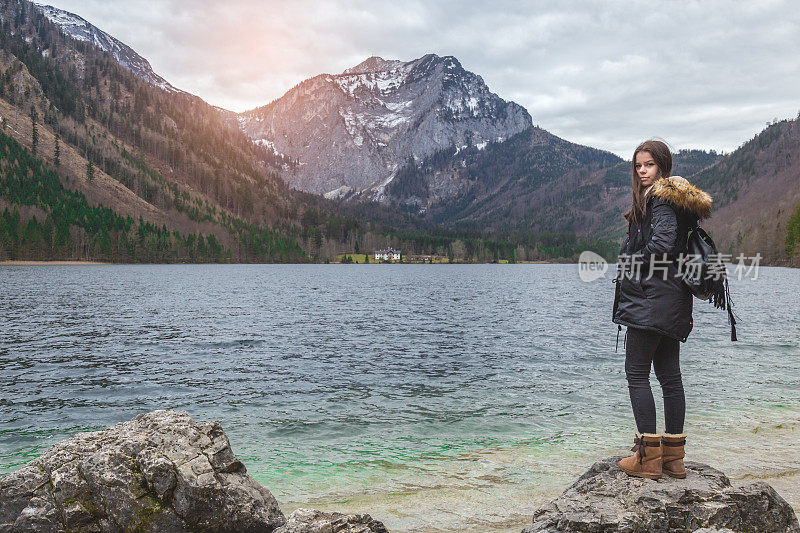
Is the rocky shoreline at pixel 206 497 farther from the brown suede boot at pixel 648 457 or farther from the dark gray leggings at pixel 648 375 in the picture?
the dark gray leggings at pixel 648 375

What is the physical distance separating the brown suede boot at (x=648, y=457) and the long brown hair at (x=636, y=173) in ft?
8.58

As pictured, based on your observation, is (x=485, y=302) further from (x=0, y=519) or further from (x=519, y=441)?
(x=0, y=519)

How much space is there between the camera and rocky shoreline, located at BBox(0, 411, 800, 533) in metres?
5.42

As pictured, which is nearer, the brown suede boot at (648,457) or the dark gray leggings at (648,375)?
the brown suede boot at (648,457)

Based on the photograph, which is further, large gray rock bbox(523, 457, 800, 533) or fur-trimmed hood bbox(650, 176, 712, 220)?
fur-trimmed hood bbox(650, 176, 712, 220)

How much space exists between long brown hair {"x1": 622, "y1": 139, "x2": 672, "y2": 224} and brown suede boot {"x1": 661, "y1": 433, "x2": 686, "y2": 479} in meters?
2.61

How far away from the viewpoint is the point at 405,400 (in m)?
17.6

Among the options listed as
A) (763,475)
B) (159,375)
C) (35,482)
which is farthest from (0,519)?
(159,375)

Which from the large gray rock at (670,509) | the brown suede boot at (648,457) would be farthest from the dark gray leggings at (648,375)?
the large gray rock at (670,509)

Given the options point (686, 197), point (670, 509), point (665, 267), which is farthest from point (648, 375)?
point (686, 197)

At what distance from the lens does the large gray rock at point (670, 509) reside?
527 cm

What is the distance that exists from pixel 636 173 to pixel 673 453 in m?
3.43

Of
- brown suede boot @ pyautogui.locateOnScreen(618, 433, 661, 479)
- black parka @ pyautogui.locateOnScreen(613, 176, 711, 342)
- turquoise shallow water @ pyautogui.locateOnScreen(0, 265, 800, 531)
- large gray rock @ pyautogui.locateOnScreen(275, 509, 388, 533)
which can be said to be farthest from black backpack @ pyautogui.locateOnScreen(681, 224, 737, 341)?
large gray rock @ pyautogui.locateOnScreen(275, 509, 388, 533)

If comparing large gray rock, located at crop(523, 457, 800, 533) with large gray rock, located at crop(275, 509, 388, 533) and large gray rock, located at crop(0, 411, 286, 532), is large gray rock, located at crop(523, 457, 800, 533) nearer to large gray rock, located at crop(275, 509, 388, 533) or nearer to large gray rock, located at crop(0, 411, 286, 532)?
large gray rock, located at crop(275, 509, 388, 533)
